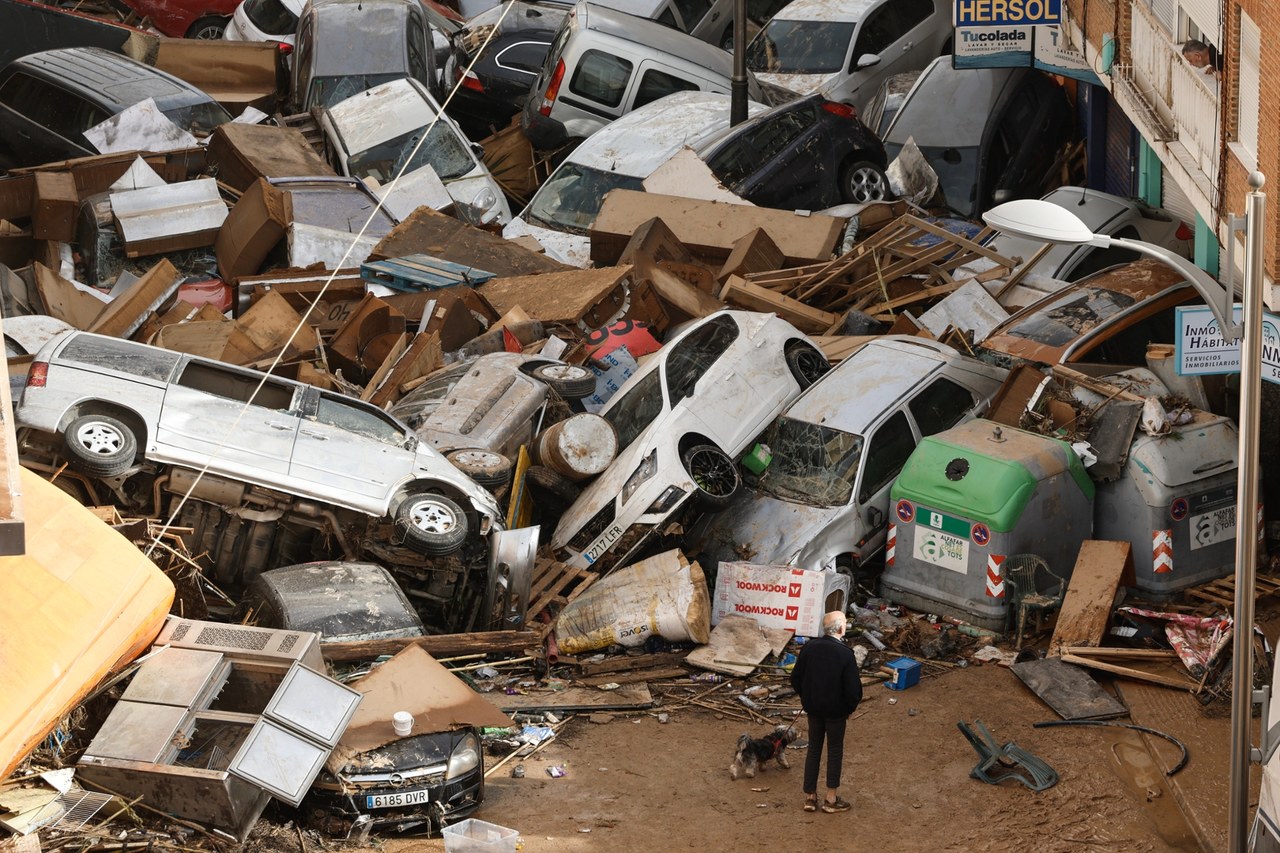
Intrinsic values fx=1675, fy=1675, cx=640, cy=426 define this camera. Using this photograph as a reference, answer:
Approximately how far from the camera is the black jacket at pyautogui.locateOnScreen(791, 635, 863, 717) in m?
9.38

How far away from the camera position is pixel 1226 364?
10.6 m

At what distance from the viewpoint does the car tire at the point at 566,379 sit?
46.1 feet

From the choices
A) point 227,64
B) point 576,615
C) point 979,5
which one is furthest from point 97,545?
point 227,64

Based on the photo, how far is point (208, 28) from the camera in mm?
27922

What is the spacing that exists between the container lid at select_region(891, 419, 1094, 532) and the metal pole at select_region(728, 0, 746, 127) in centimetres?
809

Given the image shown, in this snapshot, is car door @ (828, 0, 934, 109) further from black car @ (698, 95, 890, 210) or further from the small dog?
the small dog

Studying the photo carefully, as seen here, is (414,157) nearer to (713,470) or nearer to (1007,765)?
(713,470)

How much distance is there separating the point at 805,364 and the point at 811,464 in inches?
54.2

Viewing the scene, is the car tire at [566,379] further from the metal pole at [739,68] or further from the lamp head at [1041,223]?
the metal pole at [739,68]

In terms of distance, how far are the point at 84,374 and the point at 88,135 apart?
9.44 m

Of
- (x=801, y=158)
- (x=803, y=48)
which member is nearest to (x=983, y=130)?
(x=801, y=158)

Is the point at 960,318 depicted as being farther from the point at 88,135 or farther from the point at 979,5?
the point at 88,135

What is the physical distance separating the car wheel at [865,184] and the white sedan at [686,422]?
5440 mm

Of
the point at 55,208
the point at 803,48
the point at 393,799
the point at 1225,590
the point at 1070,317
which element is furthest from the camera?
the point at 803,48
